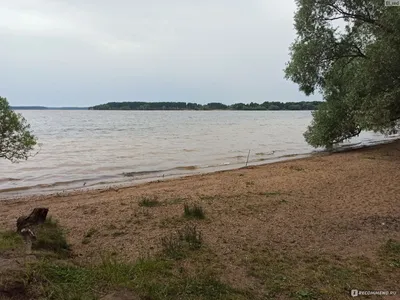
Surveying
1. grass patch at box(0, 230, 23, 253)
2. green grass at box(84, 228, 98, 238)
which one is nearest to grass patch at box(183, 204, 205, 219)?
green grass at box(84, 228, 98, 238)

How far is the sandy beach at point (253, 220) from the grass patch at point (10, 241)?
846 millimetres

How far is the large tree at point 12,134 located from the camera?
8.09 metres

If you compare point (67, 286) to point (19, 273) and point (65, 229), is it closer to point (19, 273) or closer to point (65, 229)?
point (19, 273)

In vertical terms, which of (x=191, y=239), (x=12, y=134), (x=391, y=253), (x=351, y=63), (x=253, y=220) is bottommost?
(x=253, y=220)

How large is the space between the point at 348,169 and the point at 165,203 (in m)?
8.97

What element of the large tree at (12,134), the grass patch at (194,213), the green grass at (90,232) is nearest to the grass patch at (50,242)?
the green grass at (90,232)

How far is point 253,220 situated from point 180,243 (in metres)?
2.21

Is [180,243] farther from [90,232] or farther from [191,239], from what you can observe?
[90,232]

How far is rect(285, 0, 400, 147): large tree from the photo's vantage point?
1259cm

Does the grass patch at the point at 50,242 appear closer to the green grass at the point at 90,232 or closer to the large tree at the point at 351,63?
the green grass at the point at 90,232

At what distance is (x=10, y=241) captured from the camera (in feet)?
16.5

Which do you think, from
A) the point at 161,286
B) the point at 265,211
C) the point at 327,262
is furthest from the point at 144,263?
the point at 265,211

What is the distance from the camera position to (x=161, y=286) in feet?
12.9

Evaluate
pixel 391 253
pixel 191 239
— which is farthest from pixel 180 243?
pixel 391 253
